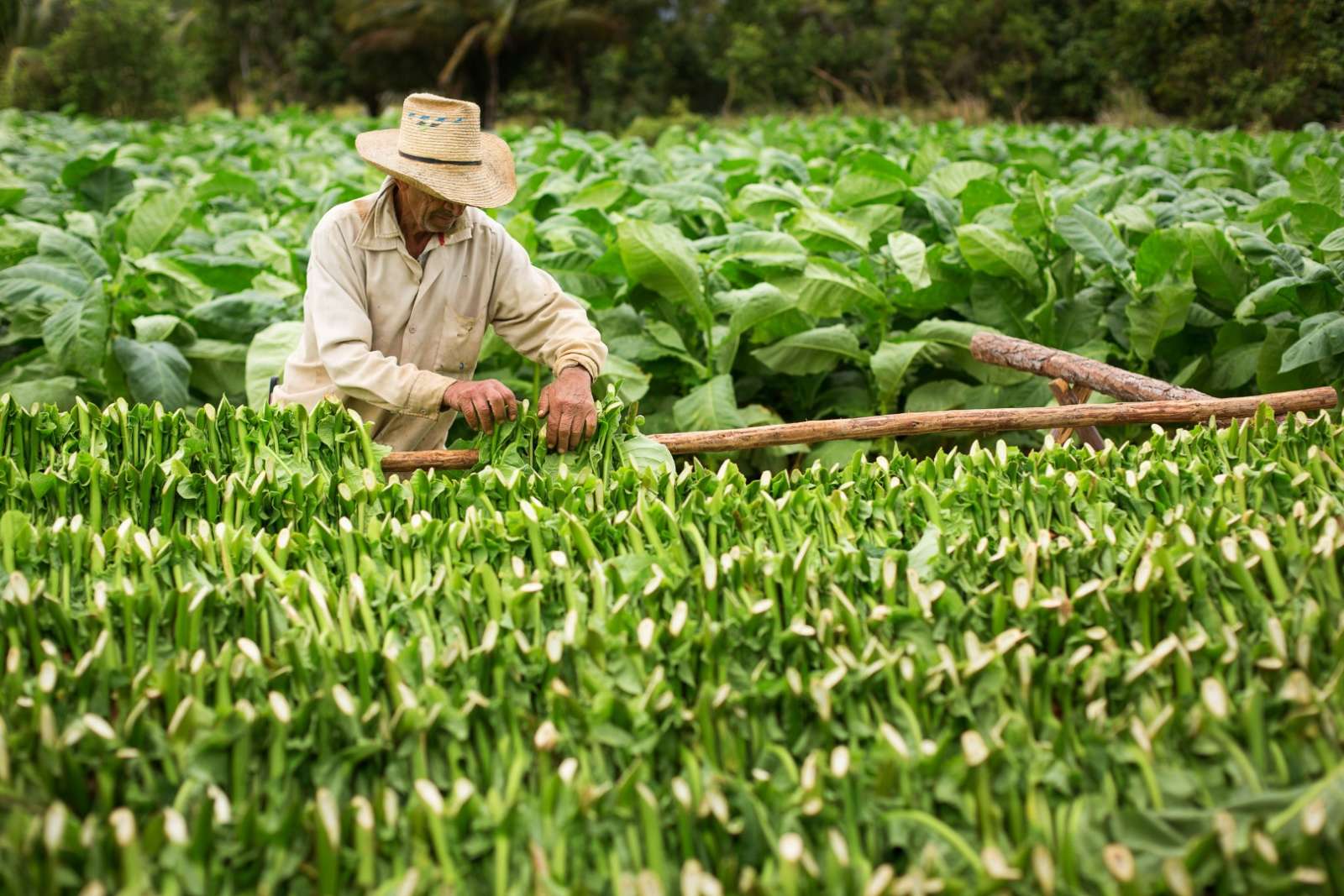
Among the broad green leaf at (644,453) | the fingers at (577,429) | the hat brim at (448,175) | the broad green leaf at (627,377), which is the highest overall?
the hat brim at (448,175)

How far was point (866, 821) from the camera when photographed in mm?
1474

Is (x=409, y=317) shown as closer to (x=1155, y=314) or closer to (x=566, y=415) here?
(x=566, y=415)

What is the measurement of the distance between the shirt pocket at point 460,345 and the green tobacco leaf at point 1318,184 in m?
3.20

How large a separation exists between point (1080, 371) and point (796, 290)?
1.05m

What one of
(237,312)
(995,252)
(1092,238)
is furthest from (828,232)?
(237,312)

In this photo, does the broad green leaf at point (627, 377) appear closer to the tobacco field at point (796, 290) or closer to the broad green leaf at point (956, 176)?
the tobacco field at point (796, 290)

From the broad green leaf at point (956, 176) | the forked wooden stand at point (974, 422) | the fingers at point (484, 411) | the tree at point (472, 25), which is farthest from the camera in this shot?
the tree at point (472, 25)

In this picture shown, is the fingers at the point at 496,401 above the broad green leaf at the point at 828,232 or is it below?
below

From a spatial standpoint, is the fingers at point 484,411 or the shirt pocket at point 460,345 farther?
Answer: the shirt pocket at point 460,345

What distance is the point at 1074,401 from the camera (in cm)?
319

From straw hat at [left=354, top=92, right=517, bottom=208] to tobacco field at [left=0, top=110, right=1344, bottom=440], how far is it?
0.85m

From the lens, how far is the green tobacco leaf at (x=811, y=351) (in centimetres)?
387

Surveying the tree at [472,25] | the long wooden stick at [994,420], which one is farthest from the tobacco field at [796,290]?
the tree at [472,25]

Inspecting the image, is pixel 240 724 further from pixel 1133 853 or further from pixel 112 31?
pixel 112 31
